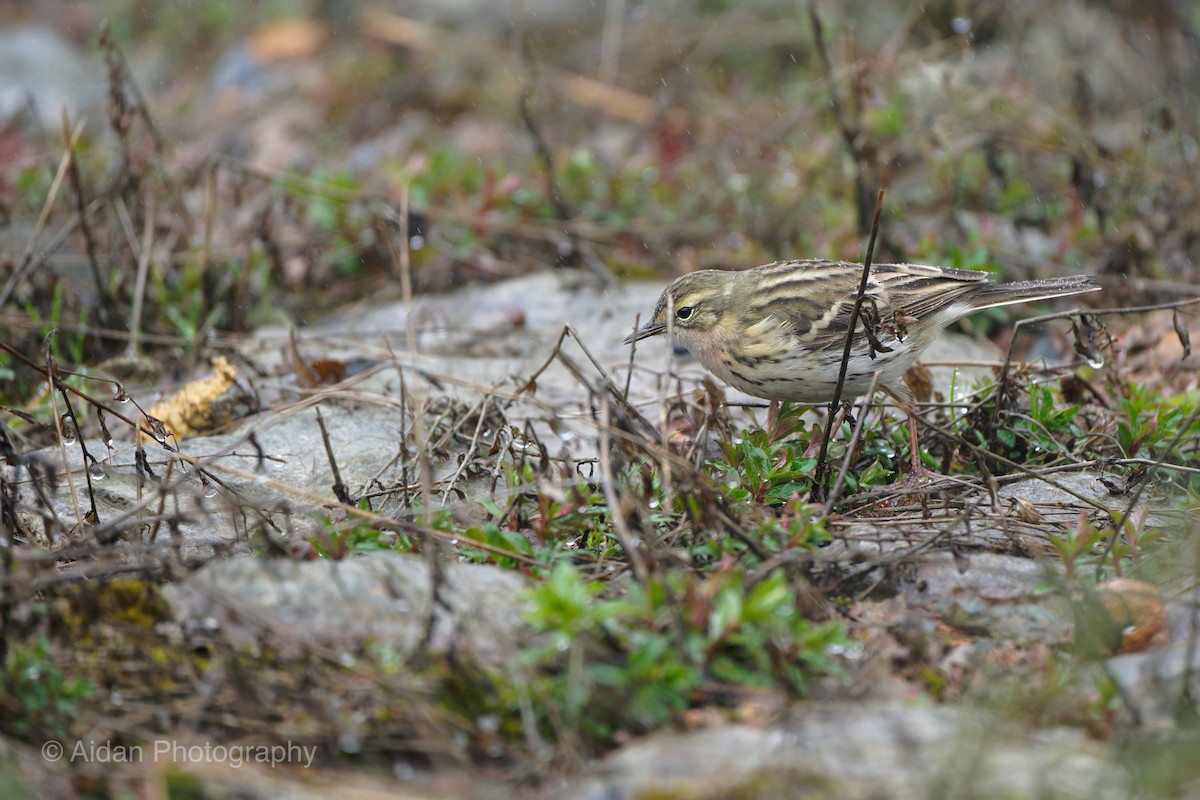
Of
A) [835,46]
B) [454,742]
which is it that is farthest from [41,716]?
[835,46]

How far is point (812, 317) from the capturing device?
552cm

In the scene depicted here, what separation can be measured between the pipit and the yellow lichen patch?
233cm

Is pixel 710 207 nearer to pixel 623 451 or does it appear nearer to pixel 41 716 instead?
pixel 623 451

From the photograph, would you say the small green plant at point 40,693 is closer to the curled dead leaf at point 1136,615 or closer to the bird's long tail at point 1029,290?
the curled dead leaf at point 1136,615

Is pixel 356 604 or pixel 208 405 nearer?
pixel 356 604

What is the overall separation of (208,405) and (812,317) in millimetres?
3283

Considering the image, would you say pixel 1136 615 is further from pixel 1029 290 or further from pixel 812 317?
pixel 1029 290

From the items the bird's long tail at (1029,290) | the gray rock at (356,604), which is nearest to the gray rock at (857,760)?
Answer: the gray rock at (356,604)

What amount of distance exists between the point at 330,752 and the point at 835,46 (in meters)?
9.18

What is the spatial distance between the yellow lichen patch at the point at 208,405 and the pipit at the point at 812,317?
7.64ft

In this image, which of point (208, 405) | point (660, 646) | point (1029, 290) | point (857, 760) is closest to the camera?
point (857, 760)

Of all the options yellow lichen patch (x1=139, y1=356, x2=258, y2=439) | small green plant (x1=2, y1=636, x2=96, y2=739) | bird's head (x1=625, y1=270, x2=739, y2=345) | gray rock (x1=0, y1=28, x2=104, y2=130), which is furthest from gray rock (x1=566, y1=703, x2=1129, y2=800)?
gray rock (x1=0, y1=28, x2=104, y2=130)

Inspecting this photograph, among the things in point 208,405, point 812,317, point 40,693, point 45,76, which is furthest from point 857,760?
point 45,76

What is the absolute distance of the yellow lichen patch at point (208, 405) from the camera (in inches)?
245
